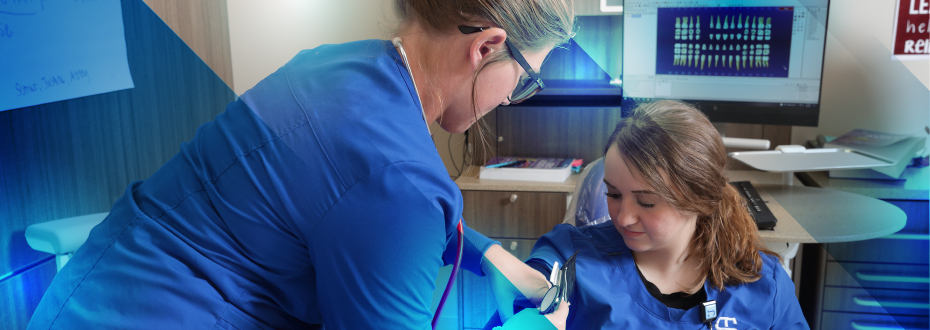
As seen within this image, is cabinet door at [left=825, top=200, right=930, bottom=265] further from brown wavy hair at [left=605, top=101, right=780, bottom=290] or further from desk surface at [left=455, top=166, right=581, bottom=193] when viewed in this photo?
desk surface at [left=455, top=166, right=581, bottom=193]

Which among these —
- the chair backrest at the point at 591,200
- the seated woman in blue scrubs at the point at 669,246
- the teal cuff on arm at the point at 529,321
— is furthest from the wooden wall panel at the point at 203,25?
the chair backrest at the point at 591,200

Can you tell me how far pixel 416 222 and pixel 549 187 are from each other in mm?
1113

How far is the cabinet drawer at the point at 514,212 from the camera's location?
147 centimetres

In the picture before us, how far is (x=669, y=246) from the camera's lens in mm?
864

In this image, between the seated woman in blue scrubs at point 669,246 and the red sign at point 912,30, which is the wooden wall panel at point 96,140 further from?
the red sign at point 912,30

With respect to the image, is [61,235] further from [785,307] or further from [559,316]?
[785,307]

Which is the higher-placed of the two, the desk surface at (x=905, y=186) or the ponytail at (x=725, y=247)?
the desk surface at (x=905, y=186)

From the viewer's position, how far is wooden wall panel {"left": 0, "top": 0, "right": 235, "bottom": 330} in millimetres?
388

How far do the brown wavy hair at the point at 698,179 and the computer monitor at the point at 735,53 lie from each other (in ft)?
1.88

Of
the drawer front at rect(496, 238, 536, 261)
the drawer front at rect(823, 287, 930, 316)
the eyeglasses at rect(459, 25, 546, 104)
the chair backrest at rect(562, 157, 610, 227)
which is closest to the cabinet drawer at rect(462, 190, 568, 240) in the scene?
the drawer front at rect(496, 238, 536, 261)

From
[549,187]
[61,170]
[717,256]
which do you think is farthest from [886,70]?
[61,170]

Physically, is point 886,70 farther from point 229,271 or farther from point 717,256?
point 229,271

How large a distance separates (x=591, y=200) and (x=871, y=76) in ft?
1.64

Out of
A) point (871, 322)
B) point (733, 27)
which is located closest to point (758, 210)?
point (871, 322)
